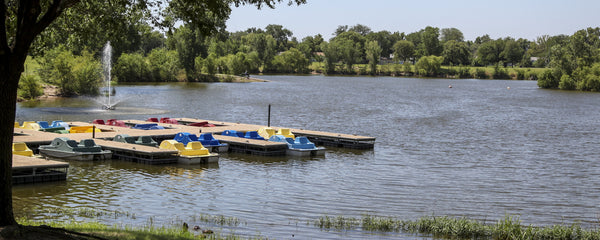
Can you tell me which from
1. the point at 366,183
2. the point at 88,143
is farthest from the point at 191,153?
the point at 366,183

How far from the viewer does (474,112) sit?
76.8 metres

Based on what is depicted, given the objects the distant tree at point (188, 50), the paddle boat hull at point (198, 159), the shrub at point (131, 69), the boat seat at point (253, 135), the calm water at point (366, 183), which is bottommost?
the calm water at point (366, 183)

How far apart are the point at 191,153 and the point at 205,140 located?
3899mm

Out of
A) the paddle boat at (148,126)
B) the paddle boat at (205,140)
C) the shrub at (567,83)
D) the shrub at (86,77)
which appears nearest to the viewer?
the paddle boat at (205,140)

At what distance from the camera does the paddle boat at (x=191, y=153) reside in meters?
31.6

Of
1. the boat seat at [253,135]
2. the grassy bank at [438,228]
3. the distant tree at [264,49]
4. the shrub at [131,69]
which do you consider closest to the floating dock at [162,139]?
the boat seat at [253,135]

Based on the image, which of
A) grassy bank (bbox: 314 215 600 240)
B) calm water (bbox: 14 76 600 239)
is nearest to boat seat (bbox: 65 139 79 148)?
calm water (bbox: 14 76 600 239)

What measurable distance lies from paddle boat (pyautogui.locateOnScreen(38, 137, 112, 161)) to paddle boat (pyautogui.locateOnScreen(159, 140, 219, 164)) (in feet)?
10.5

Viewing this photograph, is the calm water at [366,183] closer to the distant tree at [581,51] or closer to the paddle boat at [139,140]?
the paddle boat at [139,140]

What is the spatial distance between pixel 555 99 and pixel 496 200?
282ft

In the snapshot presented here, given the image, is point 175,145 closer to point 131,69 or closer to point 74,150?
point 74,150

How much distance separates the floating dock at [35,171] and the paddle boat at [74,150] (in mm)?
4711

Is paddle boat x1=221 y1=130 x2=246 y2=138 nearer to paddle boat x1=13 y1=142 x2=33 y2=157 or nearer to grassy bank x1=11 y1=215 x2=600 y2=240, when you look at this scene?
paddle boat x1=13 y1=142 x2=33 y2=157

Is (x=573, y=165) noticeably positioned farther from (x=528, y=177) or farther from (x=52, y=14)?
(x=52, y=14)
